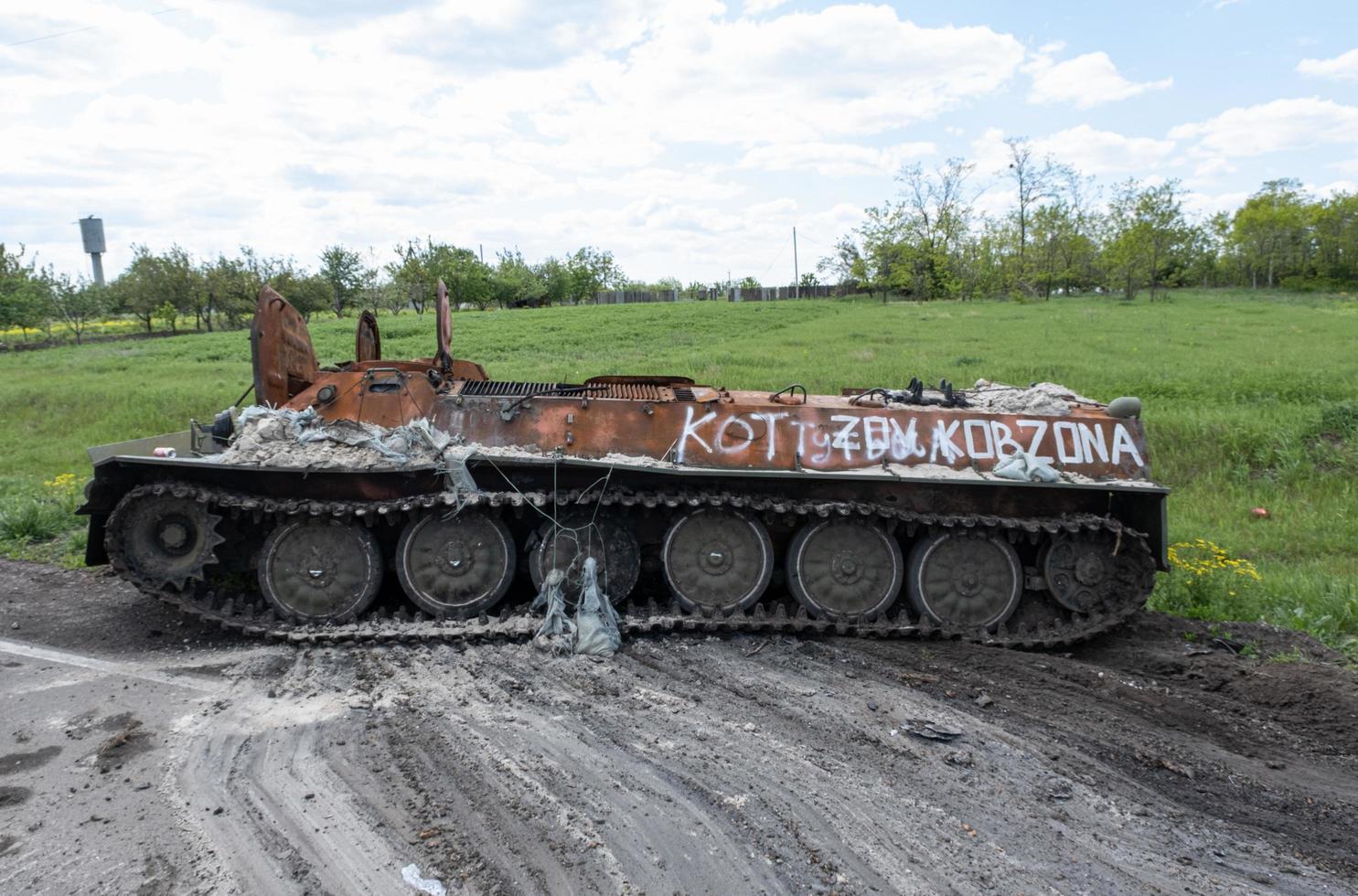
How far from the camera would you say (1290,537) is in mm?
9320

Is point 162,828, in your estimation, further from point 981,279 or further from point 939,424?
point 981,279

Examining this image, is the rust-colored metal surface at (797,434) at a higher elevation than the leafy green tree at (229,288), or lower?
lower

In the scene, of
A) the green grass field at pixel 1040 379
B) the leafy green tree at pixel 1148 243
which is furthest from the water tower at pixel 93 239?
the leafy green tree at pixel 1148 243

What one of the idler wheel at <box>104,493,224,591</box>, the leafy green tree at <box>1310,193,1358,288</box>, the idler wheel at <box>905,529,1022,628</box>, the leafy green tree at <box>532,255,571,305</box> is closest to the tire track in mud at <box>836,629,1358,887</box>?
the idler wheel at <box>905,529,1022,628</box>

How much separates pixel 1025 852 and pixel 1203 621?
4.14m

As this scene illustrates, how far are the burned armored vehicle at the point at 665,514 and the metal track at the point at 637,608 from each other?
21mm

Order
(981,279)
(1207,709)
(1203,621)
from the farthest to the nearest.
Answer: (981,279)
(1203,621)
(1207,709)

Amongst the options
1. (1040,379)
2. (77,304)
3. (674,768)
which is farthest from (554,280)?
(674,768)

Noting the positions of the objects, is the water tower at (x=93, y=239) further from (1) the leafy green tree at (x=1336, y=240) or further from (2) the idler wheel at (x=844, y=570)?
(1) the leafy green tree at (x=1336, y=240)

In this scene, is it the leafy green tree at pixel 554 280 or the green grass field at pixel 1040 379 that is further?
the leafy green tree at pixel 554 280

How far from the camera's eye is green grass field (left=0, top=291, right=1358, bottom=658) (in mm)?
9008

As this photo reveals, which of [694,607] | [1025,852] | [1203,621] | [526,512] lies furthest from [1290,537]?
[526,512]

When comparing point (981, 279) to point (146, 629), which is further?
point (981, 279)

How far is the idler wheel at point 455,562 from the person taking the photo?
22.0 ft
